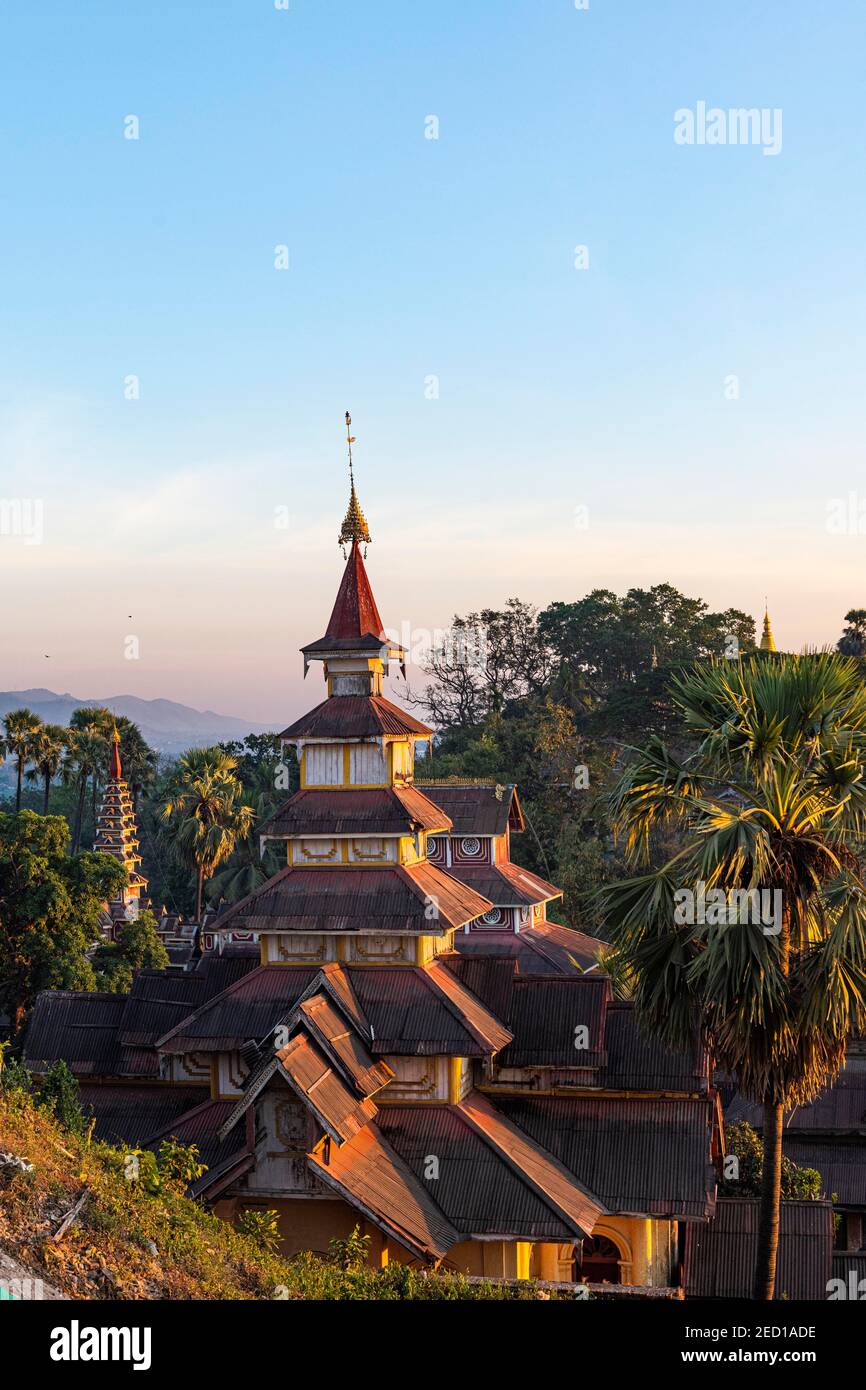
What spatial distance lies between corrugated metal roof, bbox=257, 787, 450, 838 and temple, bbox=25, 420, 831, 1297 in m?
0.04

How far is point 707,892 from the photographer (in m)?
13.6

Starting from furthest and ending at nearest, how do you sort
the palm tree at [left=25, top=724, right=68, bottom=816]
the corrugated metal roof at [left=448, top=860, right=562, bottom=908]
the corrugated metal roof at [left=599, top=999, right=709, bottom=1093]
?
the palm tree at [left=25, top=724, right=68, bottom=816], the corrugated metal roof at [left=448, top=860, right=562, bottom=908], the corrugated metal roof at [left=599, top=999, right=709, bottom=1093]

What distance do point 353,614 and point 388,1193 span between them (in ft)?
35.7

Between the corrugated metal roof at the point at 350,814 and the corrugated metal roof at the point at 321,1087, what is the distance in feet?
14.1

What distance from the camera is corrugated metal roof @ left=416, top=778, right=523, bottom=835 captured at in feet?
140

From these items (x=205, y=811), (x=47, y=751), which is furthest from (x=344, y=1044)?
(x=47, y=751)

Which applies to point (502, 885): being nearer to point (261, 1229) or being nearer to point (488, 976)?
point (488, 976)

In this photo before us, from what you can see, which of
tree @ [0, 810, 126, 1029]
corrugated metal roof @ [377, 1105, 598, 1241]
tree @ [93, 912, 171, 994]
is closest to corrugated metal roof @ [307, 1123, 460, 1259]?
corrugated metal roof @ [377, 1105, 598, 1241]

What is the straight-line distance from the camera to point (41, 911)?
3541 centimetres

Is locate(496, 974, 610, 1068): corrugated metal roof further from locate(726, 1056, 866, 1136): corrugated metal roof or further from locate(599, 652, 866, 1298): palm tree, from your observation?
locate(726, 1056, 866, 1136): corrugated metal roof

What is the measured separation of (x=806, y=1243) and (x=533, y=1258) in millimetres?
4299

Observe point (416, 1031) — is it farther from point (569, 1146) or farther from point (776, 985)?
point (776, 985)

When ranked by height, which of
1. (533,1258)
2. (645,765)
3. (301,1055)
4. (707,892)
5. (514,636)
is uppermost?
(514,636)
